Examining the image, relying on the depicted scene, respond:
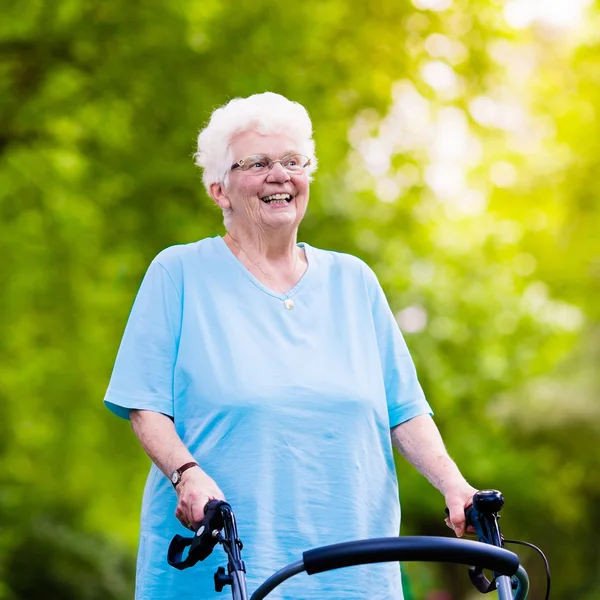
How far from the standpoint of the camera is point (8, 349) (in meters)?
8.88

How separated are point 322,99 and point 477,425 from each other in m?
6.23

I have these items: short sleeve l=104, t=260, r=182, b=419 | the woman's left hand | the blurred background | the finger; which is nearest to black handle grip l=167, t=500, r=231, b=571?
the finger

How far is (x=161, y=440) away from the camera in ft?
8.24

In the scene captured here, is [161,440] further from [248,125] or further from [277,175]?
[248,125]

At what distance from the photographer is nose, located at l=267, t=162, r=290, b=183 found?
2721 millimetres

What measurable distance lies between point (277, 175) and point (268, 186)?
4cm

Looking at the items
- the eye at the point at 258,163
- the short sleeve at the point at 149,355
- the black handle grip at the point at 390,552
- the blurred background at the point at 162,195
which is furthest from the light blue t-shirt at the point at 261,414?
the blurred background at the point at 162,195

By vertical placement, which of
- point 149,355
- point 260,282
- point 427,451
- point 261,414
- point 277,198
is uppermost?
point 277,198

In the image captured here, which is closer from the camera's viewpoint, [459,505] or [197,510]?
[197,510]

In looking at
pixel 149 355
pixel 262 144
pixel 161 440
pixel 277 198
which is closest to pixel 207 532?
pixel 161 440

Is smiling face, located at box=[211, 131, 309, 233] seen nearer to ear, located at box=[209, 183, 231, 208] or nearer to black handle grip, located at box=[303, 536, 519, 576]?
ear, located at box=[209, 183, 231, 208]

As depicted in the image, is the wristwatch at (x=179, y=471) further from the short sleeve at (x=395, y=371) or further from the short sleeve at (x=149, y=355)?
the short sleeve at (x=395, y=371)

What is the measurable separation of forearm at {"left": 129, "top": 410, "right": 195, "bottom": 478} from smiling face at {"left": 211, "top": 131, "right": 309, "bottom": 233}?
1.85 ft

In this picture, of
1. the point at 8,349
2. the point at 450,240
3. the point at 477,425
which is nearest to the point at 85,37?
the point at 8,349
